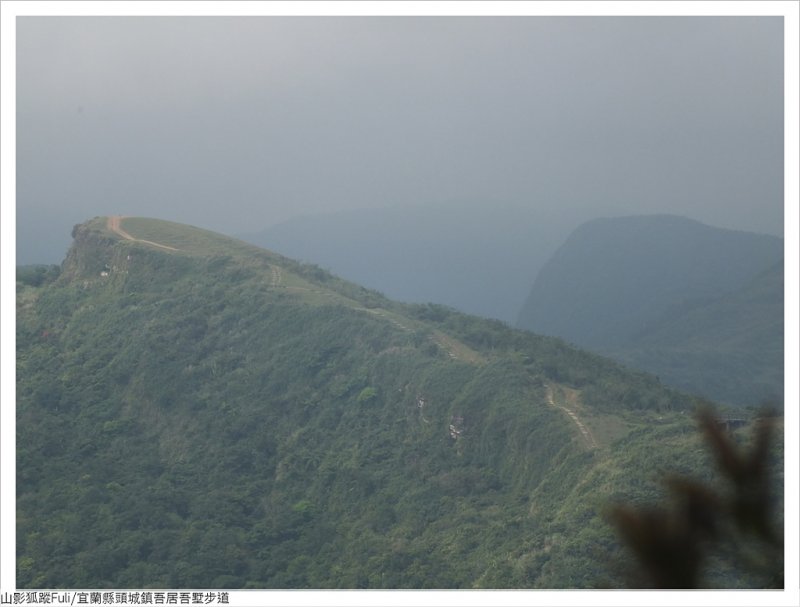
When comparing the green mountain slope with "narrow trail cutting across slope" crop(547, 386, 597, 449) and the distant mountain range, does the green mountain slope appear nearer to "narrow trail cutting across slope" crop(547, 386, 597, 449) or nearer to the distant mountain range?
"narrow trail cutting across slope" crop(547, 386, 597, 449)

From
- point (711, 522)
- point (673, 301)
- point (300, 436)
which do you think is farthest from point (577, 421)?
point (673, 301)

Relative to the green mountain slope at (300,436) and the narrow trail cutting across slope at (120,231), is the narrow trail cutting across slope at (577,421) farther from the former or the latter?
the narrow trail cutting across slope at (120,231)

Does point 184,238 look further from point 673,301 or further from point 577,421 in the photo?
point 673,301

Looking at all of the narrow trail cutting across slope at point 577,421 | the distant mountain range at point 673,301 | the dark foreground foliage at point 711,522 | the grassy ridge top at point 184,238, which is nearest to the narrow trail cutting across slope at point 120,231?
the grassy ridge top at point 184,238

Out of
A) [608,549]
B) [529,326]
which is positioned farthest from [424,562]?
[529,326]

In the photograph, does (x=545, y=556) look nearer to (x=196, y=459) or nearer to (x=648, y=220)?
(x=196, y=459)
